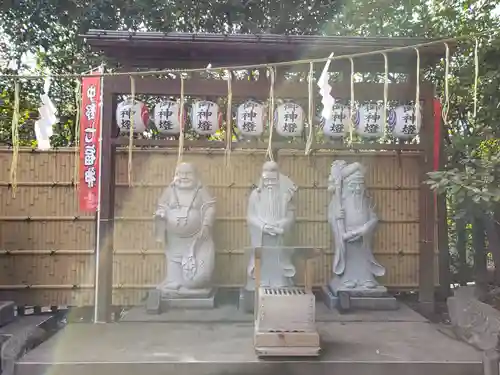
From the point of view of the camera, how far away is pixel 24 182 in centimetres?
754

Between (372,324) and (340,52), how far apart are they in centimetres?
380

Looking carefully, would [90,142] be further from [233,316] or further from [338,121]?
[338,121]

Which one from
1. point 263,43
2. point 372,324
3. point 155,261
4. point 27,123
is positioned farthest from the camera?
point 27,123

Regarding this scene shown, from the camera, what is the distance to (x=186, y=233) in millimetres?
7086

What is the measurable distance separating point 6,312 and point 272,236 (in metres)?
3.79

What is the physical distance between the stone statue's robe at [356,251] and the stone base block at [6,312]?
4.61m

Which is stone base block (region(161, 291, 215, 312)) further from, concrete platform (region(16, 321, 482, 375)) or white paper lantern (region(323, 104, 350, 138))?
white paper lantern (region(323, 104, 350, 138))

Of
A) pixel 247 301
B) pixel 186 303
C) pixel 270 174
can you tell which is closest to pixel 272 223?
pixel 270 174

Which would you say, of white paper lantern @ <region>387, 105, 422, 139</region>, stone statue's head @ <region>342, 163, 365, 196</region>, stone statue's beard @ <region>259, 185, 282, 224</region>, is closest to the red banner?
stone statue's beard @ <region>259, 185, 282, 224</region>

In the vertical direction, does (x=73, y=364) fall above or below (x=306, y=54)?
below

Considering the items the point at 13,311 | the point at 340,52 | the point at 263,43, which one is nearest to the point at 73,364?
the point at 13,311

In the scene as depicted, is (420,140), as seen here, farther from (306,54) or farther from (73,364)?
(73,364)

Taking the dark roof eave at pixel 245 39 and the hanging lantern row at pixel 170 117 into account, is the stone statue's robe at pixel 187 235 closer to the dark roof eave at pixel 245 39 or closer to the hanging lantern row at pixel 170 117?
the hanging lantern row at pixel 170 117

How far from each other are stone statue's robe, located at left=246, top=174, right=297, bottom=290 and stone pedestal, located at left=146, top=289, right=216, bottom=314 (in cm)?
64
